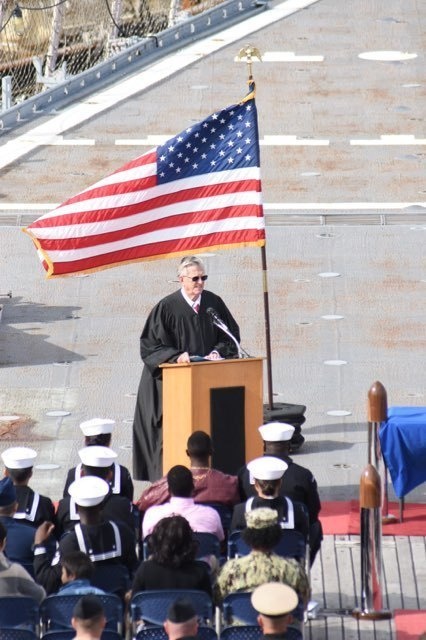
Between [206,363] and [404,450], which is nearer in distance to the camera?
[206,363]

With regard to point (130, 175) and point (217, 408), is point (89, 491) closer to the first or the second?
point (217, 408)

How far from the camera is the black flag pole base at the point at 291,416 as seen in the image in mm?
12289

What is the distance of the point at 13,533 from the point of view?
8.82 metres

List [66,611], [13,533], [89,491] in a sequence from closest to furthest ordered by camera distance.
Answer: [66,611]
[89,491]
[13,533]

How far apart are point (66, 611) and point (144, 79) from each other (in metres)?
18.9

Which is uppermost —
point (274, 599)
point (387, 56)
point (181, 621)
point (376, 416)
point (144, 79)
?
point (387, 56)

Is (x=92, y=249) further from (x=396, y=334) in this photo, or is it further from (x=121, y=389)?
(x=396, y=334)

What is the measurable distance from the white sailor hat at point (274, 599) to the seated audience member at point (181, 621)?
31 cm

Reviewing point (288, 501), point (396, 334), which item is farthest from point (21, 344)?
point (288, 501)

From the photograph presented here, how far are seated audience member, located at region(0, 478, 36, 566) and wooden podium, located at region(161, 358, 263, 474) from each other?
2.00 metres

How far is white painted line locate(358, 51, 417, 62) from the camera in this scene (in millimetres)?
26922

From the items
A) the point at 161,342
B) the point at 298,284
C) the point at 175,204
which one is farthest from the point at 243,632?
the point at 298,284

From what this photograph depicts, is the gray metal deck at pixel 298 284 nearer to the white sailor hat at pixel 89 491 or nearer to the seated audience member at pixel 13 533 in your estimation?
the white sailor hat at pixel 89 491

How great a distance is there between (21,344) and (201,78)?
454 inches
